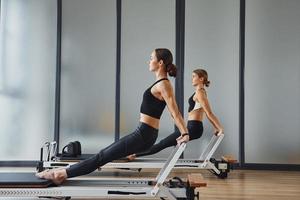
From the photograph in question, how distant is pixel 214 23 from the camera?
6.50 meters

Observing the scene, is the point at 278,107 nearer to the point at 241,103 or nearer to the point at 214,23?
the point at 241,103

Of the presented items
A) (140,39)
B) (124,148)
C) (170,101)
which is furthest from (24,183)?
(140,39)

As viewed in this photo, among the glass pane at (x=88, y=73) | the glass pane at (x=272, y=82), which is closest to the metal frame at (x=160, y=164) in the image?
the glass pane at (x=272, y=82)

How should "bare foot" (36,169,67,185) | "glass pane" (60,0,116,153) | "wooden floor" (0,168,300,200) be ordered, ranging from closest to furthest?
"bare foot" (36,169,67,185)
"wooden floor" (0,168,300,200)
"glass pane" (60,0,116,153)

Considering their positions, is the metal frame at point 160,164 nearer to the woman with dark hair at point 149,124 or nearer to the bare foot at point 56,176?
the bare foot at point 56,176

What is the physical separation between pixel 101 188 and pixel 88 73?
3.58m

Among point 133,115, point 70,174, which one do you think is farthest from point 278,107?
point 70,174

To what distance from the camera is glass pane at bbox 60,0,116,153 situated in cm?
652

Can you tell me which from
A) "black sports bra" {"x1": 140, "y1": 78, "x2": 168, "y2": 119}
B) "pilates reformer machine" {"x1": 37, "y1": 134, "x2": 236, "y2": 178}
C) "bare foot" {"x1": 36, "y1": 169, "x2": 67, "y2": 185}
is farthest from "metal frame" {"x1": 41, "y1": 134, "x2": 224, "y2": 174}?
"black sports bra" {"x1": 140, "y1": 78, "x2": 168, "y2": 119}

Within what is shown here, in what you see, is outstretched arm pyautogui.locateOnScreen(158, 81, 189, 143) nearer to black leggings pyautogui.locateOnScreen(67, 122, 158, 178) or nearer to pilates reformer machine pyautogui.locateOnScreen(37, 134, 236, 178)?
black leggings pyautogui.locateOnScreen(67, 122, 158, 178)

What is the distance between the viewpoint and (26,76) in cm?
646

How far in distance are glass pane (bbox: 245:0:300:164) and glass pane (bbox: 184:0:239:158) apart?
199 millimetres

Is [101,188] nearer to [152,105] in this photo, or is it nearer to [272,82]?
[152,105]

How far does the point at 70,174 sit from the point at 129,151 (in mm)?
507
